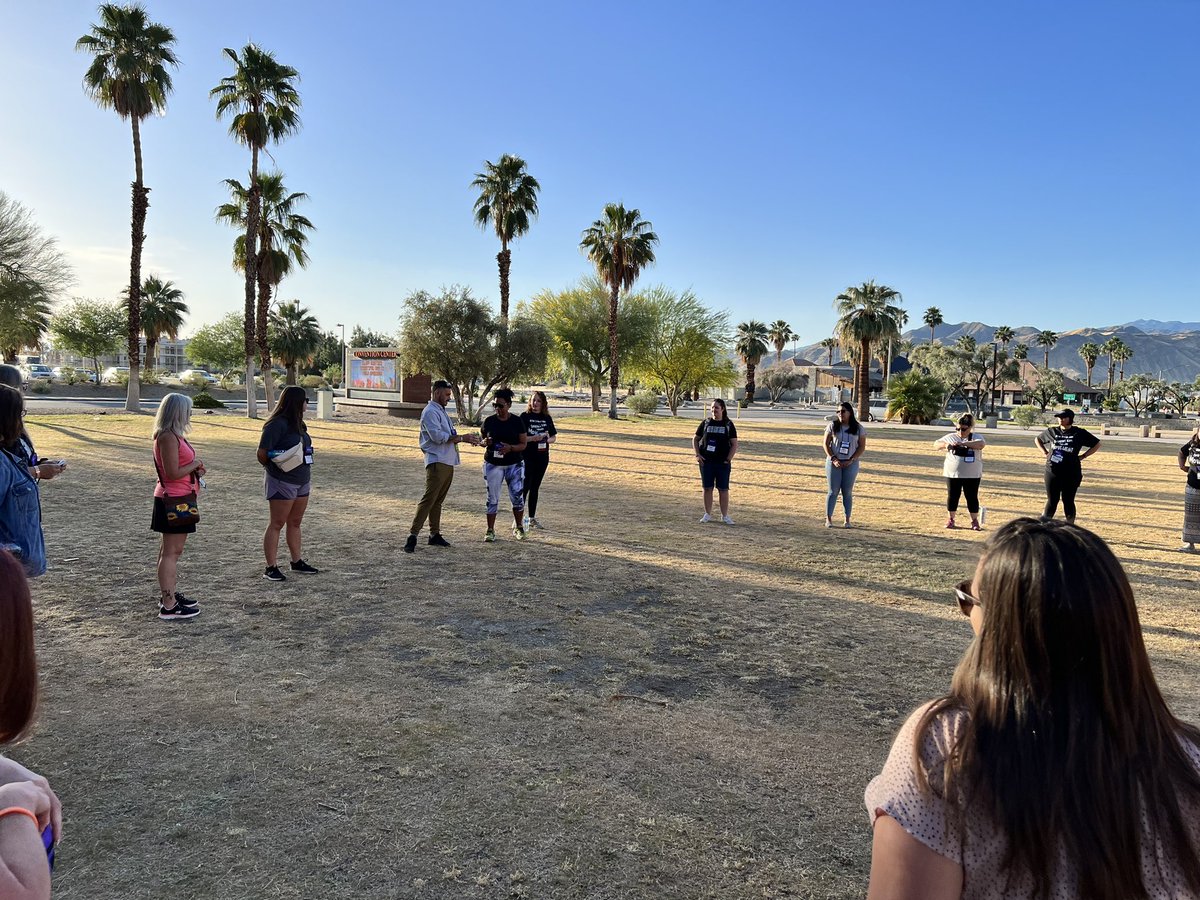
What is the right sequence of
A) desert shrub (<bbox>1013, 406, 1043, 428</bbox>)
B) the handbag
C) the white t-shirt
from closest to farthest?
1. the handbag
2. the white t-shirt
3. desert shrub (<bbox>1013, 406, 1043, 428</bbox>)

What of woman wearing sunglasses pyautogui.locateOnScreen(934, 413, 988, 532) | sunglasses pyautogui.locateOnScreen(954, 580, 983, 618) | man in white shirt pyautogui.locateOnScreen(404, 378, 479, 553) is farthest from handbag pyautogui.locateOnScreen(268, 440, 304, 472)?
woman wearing sunglasses pyautogui.locateOnScreen(934, 413, 988, 532)

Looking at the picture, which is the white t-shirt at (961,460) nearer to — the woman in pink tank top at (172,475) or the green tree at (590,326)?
the woman in pink tank top at (172,475)

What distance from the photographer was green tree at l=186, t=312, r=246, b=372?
244 feet

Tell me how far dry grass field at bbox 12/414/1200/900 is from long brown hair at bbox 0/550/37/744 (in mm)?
1823

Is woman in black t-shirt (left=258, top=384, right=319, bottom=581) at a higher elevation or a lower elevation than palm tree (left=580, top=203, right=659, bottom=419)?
lower

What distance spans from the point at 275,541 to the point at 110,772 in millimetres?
3477

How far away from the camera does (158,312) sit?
63.5m

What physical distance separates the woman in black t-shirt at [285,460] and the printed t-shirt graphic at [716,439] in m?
5.28

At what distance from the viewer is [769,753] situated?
13.0ft

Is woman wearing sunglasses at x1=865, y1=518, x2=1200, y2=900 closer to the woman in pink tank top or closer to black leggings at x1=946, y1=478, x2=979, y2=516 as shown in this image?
the woman in pink tank top

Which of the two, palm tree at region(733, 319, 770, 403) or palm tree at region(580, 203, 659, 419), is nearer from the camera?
palm tree at region(580, 203, 659, 419)

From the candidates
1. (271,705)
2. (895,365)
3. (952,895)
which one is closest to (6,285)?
(271,705)

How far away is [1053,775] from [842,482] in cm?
973

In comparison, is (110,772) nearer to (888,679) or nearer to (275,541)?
(275,541)
